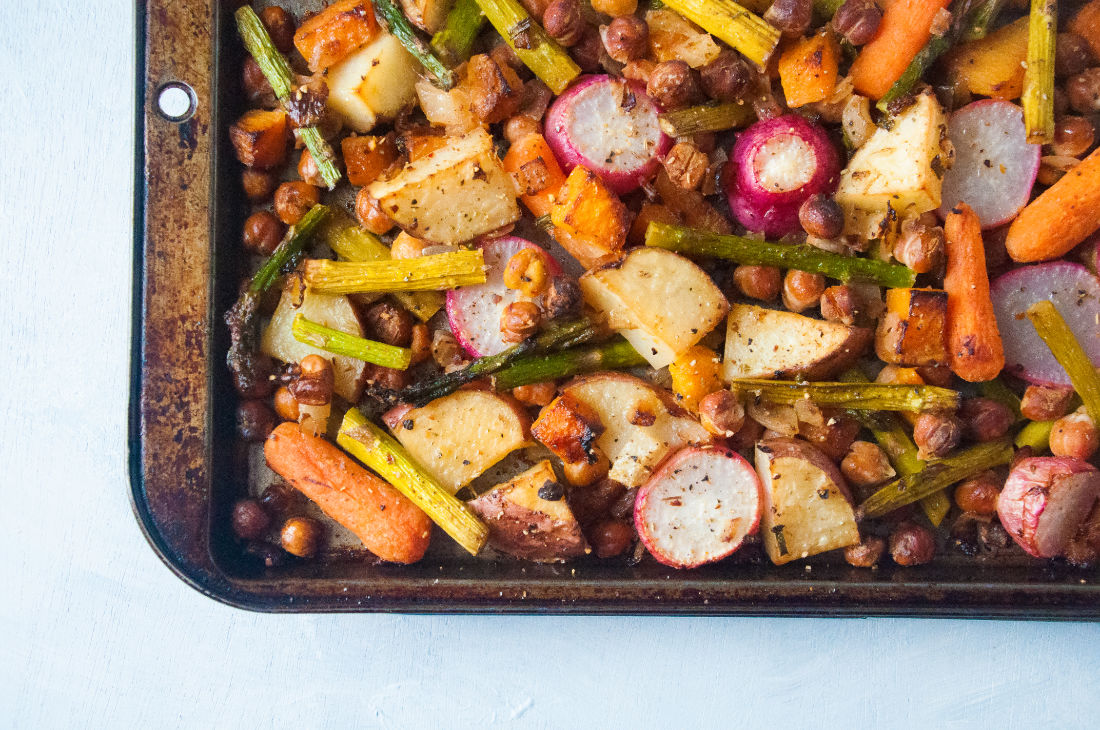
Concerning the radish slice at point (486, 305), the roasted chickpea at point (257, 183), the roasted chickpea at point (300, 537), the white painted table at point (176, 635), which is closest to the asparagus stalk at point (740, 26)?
the radish slice at point (486, 305)

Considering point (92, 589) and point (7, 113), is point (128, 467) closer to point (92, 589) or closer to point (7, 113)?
point (92, 589)

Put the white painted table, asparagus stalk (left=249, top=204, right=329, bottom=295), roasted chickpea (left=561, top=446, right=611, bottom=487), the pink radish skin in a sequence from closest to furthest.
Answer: the pink radish skin → roasted chickpea (left=561, top=446, right=611, bottom=487) → asparagus stalk (left=249, top=204, right=329, bottom=295) → the white painted table

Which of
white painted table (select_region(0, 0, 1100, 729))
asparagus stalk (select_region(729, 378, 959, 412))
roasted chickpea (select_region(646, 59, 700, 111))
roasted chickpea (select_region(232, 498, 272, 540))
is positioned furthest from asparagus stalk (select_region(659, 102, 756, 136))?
roasted chickpea (select_region(232, 498, 272, 540))

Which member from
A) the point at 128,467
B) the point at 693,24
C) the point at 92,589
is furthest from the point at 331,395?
the point at 693,24

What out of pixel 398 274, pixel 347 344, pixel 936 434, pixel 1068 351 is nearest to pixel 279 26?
pixel 398 274

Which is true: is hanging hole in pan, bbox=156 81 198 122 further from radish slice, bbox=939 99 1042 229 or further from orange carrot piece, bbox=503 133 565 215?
radish slice, bbox=939 99 1042 229

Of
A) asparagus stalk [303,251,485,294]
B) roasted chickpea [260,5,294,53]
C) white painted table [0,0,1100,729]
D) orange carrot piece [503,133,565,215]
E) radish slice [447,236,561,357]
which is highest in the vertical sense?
roasted chickpea [260,5,294,53]
